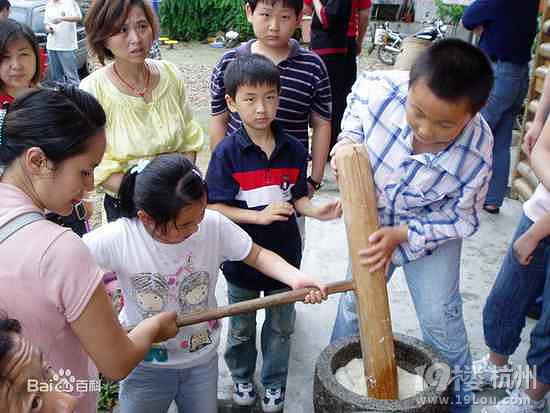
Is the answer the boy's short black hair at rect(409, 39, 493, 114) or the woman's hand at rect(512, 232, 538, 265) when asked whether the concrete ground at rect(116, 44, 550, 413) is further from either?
the boy's short black hair at rect(409, 39, 493, 114)

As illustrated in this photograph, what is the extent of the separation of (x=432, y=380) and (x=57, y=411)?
1169 mm

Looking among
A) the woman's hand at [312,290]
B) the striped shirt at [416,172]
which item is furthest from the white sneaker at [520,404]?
the woman's hand at [312,290]

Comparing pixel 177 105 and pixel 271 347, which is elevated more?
pixel 177 105

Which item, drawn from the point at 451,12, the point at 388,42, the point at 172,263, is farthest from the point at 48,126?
the point at 388,42

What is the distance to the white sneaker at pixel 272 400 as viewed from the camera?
274 centimetres

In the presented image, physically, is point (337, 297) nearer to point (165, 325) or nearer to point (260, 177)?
point (260, 177)

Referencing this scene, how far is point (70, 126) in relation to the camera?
4.61 ft

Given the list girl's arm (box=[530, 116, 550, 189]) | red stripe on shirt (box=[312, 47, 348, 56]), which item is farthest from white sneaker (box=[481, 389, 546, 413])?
red stripe on shirt (box=[312, 47, 348, 56])

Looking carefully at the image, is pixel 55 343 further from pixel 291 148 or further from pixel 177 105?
pixel 177 105

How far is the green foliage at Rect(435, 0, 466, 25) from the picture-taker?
11.7m

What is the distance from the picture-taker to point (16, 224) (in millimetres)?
1328

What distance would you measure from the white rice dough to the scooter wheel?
11523 millimetres

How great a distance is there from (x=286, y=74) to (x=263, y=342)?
1280mm

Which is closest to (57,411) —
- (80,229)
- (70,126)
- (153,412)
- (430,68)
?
(70,126)
